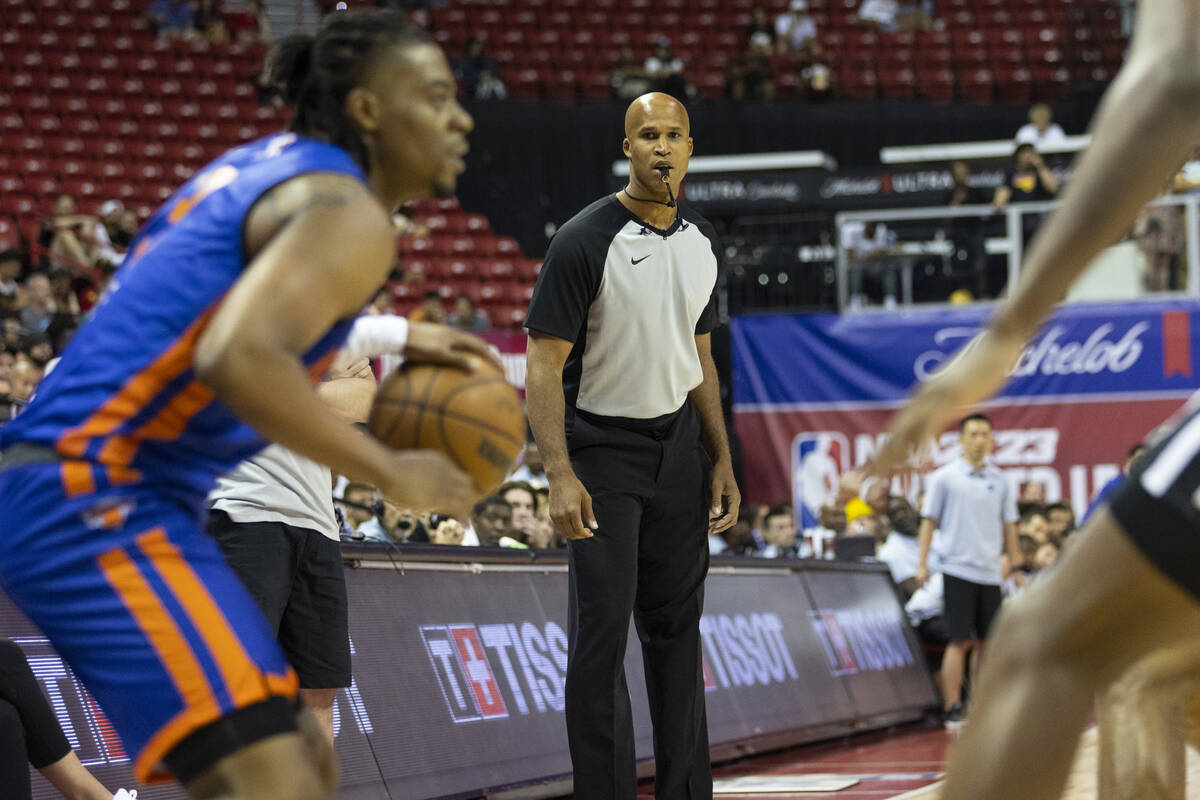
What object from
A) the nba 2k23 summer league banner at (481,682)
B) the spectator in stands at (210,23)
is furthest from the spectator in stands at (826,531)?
the spectator in stands at (210,23)

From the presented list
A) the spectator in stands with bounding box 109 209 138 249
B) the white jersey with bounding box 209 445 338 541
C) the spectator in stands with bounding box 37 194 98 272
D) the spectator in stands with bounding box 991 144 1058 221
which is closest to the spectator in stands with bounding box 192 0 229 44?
the spectator in stands with bounding box 109 209 138 249

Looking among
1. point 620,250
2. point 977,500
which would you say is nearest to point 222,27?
point 977,500

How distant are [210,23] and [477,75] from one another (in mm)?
4166

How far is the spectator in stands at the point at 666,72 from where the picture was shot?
64.7 ft

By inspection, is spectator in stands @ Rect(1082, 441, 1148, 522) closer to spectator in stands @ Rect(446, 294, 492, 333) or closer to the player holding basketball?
the player holding basketball

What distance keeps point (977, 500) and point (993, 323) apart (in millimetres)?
8292

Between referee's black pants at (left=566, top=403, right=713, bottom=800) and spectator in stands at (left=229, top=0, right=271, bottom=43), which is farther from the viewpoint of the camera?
spectator in stands at (left=229, top=0, right=271, bottom=43)

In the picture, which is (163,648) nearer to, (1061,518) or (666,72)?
(1061,518)

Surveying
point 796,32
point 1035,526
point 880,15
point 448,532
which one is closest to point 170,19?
point 796,32

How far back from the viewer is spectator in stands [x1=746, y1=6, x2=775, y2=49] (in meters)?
22.3

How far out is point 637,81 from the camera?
20.7 metres

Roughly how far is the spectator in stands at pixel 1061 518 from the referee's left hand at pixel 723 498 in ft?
27.8

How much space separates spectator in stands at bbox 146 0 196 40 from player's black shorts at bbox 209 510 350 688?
1839 centimetres

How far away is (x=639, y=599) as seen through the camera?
4.79 m
